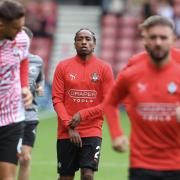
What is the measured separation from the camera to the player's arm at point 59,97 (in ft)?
36.1

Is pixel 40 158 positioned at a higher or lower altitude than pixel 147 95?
lower

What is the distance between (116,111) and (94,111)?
2500 millimetres

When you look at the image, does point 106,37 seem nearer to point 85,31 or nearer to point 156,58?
point 85,31

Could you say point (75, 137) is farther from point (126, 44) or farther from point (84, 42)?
point (126, 44)

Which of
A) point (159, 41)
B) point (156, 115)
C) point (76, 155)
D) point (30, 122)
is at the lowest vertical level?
point (76, 155)

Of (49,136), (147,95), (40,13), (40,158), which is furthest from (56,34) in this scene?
(147,95)

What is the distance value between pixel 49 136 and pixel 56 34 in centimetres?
1172

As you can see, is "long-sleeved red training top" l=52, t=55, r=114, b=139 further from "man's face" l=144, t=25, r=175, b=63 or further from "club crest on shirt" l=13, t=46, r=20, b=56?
"man's face" l=144, t=25, r=175, b=63

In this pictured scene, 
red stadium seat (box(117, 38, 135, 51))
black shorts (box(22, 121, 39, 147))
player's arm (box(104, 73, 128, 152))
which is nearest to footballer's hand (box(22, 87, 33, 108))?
player's arm (box(104, 73, 128, 152))

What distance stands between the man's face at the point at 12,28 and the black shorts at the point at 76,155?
2252 millimetres

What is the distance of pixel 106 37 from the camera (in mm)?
31609

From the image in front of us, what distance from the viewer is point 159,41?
8141 mm

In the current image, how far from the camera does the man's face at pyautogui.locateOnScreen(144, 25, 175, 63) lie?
26.8 ft

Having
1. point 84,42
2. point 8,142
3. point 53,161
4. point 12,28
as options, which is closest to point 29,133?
point 84,42
